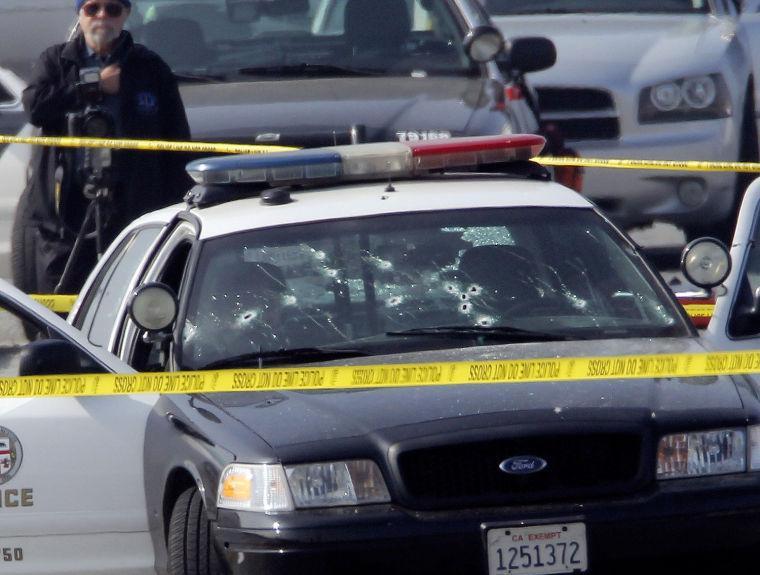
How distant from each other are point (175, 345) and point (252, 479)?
3.26ft

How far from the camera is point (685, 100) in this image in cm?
1050

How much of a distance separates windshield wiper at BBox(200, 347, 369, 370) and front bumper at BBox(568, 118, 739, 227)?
5212 millimetres

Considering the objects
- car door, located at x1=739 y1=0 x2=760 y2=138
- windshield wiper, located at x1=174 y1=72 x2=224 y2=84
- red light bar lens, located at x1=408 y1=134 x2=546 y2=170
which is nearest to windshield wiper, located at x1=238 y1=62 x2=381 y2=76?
windshield wiper, located at x1=174 y1=72 x2=224 y2=84

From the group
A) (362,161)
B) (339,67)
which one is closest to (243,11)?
(339,67)

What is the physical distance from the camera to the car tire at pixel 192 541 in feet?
16.5

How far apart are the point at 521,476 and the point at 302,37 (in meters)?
4.90

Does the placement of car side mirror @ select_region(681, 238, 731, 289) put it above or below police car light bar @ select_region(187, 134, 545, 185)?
below

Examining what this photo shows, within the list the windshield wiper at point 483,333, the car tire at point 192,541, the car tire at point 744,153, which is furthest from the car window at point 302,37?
the car tire at point 192,541

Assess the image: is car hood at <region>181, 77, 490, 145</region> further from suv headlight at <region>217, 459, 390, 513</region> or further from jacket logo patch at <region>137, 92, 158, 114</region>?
suv headlight at <region>217, 459, 390, 513</region>

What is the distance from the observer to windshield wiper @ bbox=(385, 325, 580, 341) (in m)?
5.65

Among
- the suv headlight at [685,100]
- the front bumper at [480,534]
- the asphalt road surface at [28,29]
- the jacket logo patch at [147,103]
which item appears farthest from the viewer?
the suv headlight at [685,100]

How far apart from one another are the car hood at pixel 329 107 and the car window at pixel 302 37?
17 cm

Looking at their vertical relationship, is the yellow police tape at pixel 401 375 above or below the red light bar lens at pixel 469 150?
below

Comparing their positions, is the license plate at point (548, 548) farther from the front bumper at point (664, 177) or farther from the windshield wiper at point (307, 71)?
the front bumper at point (664, 177)
